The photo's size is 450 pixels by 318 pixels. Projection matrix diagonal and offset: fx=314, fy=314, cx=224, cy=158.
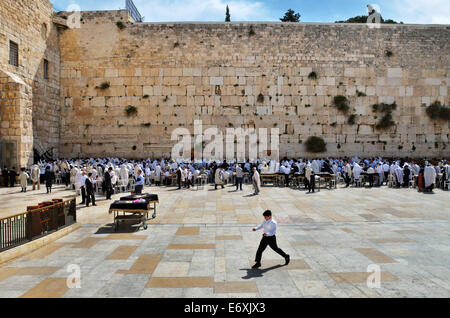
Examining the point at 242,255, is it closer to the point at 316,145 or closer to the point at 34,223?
the point at 34,223

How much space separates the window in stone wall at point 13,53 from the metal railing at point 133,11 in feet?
24.9

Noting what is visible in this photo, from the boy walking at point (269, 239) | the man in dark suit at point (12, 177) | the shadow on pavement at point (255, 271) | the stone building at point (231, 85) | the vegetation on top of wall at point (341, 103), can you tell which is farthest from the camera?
the vegetation on top of wall at point (341, 103)

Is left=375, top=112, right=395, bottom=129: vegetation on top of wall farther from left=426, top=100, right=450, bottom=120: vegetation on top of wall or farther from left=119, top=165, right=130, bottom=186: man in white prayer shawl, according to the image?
left=119, top=165, right=130, bottom=186: man in white prayer shawl

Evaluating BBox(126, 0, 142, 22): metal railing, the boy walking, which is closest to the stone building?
BBox(126, 0, 142, 22): metal railing

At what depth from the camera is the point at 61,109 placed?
829 inches

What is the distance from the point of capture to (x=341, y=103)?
21.2 meters

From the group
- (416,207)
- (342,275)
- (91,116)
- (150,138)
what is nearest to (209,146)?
(150,138)

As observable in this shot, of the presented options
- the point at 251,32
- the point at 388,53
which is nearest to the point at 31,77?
the point at 251,32

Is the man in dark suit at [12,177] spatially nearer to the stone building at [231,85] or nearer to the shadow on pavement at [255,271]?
the stone building at [231,85]

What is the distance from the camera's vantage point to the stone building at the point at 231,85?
20953mm

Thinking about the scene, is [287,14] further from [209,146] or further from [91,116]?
[91,116]

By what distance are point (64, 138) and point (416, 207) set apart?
2042 centimetres

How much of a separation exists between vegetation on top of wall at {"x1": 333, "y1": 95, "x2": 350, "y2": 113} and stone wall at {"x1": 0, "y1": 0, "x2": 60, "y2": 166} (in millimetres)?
18358

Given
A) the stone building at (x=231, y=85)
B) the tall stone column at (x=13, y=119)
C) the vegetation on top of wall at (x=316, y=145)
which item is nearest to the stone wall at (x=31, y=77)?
the tall stone column at (x=13, y=119)
